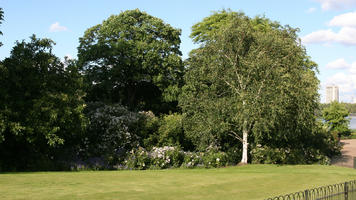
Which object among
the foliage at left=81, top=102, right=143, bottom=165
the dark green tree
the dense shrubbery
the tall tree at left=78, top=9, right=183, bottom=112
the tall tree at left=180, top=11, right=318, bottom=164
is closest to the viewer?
the dark green tree

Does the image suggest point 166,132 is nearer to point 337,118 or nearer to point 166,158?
point 166,158

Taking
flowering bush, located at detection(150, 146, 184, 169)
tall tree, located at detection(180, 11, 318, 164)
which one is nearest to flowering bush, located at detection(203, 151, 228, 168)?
tall tree, located at detection(180, 11, 318, 164)

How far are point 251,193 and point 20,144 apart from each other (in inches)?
596

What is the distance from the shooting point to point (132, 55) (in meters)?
37.6

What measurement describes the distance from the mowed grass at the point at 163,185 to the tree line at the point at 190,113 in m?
3.86

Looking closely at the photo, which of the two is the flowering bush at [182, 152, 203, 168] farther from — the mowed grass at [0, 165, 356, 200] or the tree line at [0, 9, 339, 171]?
the mowed grass at [0, 165, 356, 200]

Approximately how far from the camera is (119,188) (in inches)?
636

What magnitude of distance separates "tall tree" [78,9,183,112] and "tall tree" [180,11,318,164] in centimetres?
1002

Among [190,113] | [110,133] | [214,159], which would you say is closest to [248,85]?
[190,113]

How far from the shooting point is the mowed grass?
1464 centimetres

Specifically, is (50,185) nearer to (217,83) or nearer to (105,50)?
(217,83)

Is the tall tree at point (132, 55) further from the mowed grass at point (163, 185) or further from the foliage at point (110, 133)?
the mowed grass at point (163, 185)

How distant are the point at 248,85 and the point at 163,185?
11.4m

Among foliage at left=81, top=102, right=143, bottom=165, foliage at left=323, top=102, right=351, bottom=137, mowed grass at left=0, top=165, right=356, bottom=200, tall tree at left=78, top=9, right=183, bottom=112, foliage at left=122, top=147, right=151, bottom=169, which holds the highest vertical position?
tall tree at left=78, top=9, right=183, bottom=112
